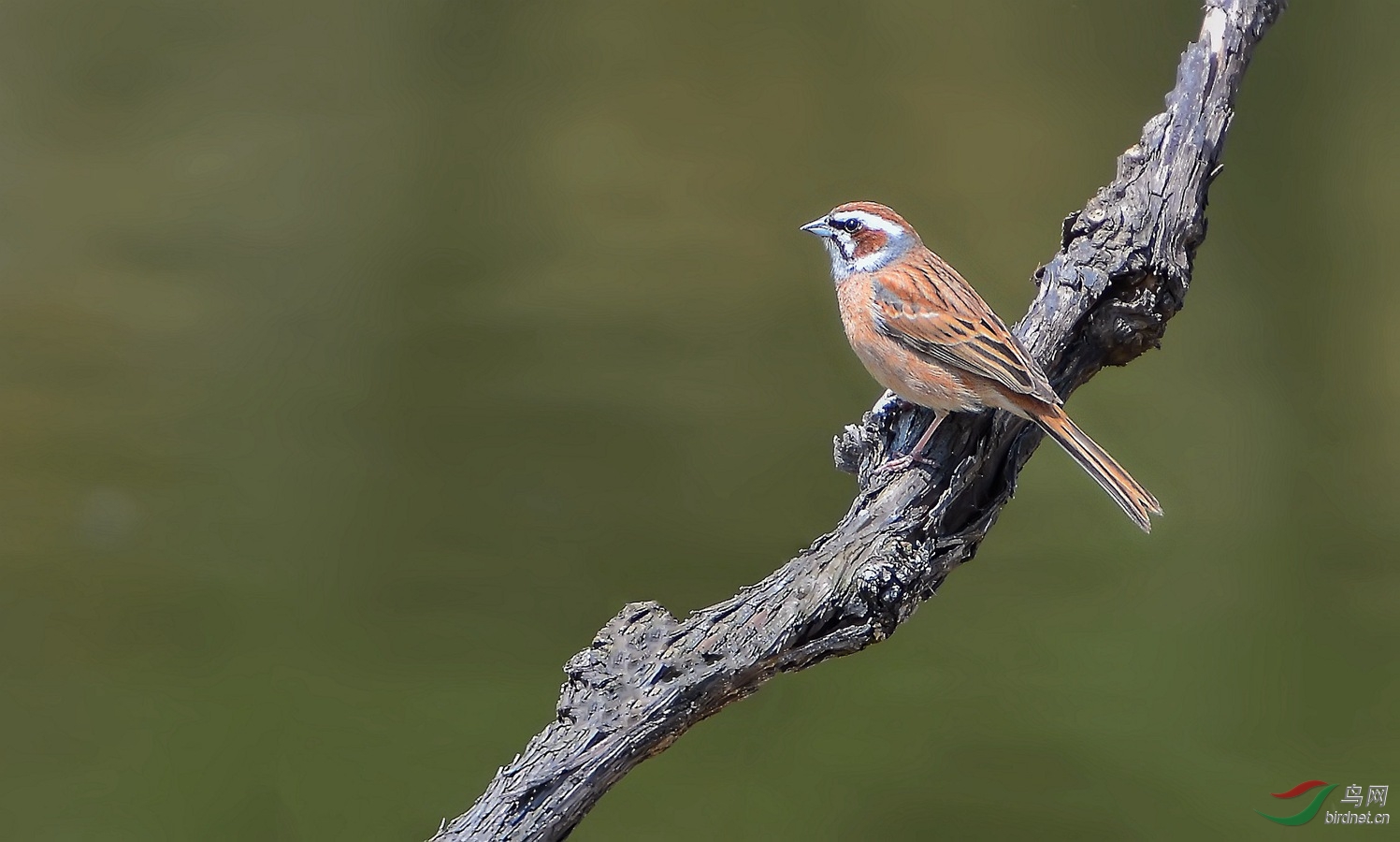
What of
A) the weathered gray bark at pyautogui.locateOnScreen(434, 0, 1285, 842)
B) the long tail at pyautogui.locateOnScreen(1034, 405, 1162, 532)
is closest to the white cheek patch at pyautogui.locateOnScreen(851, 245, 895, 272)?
the weathered gray bark at pyautogui.locateOnScreen(434, 0, 1285, 842)

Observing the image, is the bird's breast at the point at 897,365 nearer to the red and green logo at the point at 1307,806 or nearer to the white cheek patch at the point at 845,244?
the white cheek patch at the point at 845,244

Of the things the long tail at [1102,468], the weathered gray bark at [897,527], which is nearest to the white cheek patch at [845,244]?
the weathered gray bark at [897,527]

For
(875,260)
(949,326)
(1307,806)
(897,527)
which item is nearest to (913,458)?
(897,527)

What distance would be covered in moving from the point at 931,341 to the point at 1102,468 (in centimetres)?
31

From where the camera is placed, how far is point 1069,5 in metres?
2.51

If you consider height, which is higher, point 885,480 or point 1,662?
point 1,662

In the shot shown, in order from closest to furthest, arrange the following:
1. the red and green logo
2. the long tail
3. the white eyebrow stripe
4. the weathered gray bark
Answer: the weathered gray bark → the long tail → the white eyebrow stripe → the red and green logo

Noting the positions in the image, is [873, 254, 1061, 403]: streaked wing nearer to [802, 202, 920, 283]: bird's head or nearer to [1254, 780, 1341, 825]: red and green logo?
[802, 202, 920, 283]: bird's head

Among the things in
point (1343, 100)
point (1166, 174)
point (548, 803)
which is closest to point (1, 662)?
point (548, 803)

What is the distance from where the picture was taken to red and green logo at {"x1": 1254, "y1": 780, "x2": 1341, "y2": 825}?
2584 mm

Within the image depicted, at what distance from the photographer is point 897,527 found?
1725mm

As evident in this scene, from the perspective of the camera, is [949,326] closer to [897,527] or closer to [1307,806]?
[897,527]

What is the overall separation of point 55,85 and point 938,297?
168cm

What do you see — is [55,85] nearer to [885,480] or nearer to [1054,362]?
[885,480]
